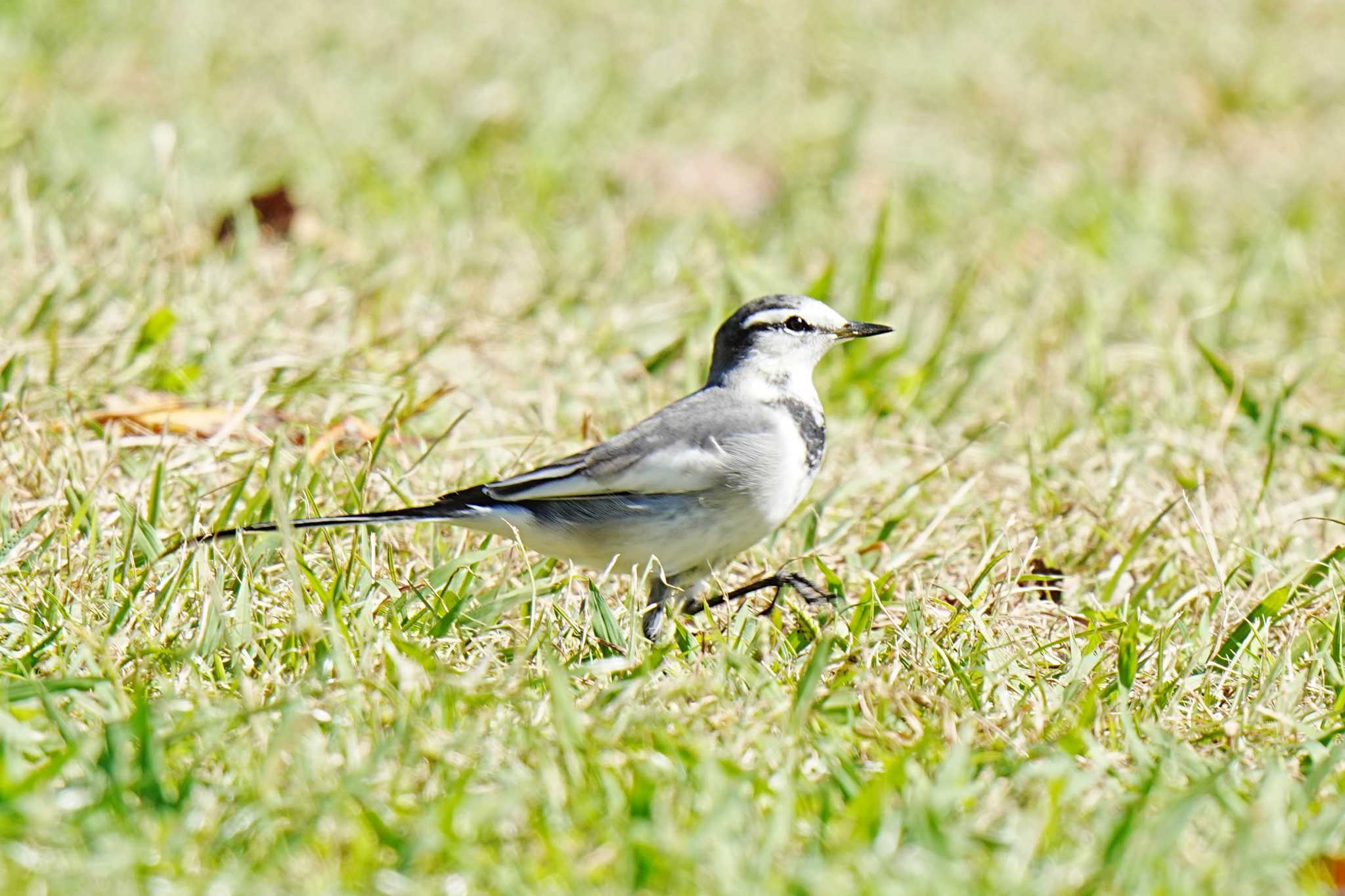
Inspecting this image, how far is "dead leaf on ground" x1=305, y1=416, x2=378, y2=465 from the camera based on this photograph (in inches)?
181

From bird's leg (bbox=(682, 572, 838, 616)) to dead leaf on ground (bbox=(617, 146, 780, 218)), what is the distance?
10.7 ft

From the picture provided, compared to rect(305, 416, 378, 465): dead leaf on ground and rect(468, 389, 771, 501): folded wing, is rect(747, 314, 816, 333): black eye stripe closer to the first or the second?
rect(468, 389, 771, 501): folded wing

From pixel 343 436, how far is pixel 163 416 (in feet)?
1.66

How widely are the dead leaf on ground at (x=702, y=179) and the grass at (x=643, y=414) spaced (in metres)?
0.03

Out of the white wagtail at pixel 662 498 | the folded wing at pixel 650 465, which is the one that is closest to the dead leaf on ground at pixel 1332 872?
the white wagtail at pixel 662 498

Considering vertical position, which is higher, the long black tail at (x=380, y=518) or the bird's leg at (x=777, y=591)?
the long black tail at (x=380, y=518)

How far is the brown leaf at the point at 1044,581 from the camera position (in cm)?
420

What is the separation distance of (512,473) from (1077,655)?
5.61 feet

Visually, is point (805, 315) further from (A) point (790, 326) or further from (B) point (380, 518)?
(B) point (380, 518)

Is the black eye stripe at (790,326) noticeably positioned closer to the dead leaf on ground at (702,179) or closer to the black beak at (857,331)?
the black beak at (857,331)

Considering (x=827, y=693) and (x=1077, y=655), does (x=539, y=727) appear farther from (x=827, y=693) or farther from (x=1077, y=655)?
(x=1077, y=655)

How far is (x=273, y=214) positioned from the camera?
20.9ft

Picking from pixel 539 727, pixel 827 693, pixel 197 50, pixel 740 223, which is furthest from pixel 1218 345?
pixel 197 50

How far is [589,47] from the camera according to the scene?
877 cm
